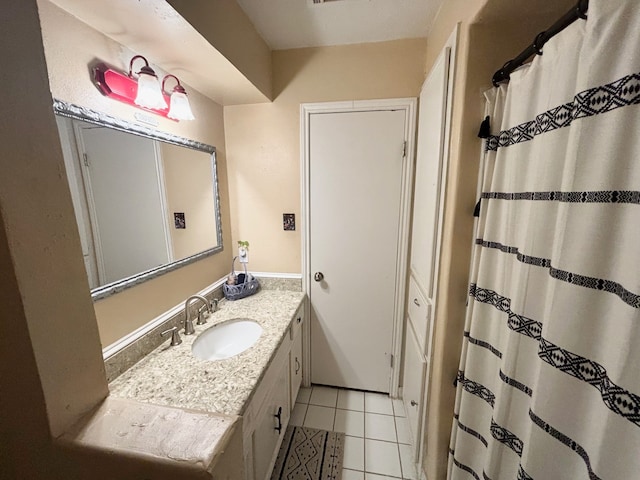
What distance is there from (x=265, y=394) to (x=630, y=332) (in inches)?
46.2

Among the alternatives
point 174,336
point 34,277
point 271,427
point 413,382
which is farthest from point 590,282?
point 174,336

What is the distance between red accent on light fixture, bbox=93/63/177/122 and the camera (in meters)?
0.91

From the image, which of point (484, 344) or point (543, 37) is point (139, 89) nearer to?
point (543, 37)

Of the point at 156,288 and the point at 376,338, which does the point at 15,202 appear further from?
the point at 376,338

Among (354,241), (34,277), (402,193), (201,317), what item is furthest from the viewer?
(354,241)

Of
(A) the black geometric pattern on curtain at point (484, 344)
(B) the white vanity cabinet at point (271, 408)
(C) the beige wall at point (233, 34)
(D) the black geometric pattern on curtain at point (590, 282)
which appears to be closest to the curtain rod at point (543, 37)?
(D) the black geometric pattern on curtain at point (590, 282)

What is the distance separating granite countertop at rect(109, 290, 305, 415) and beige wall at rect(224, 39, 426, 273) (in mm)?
732

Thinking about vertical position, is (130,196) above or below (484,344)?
above

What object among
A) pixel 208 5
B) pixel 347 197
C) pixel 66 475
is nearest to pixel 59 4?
pixel 208 5

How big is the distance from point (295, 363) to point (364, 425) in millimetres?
631

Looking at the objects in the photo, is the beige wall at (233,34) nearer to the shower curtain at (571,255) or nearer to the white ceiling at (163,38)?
the white ceiling at (163,38)

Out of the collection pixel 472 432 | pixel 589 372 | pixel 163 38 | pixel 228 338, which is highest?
pixel 163 38

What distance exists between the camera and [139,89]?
1.01 m

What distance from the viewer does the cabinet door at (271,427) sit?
1088 mm
